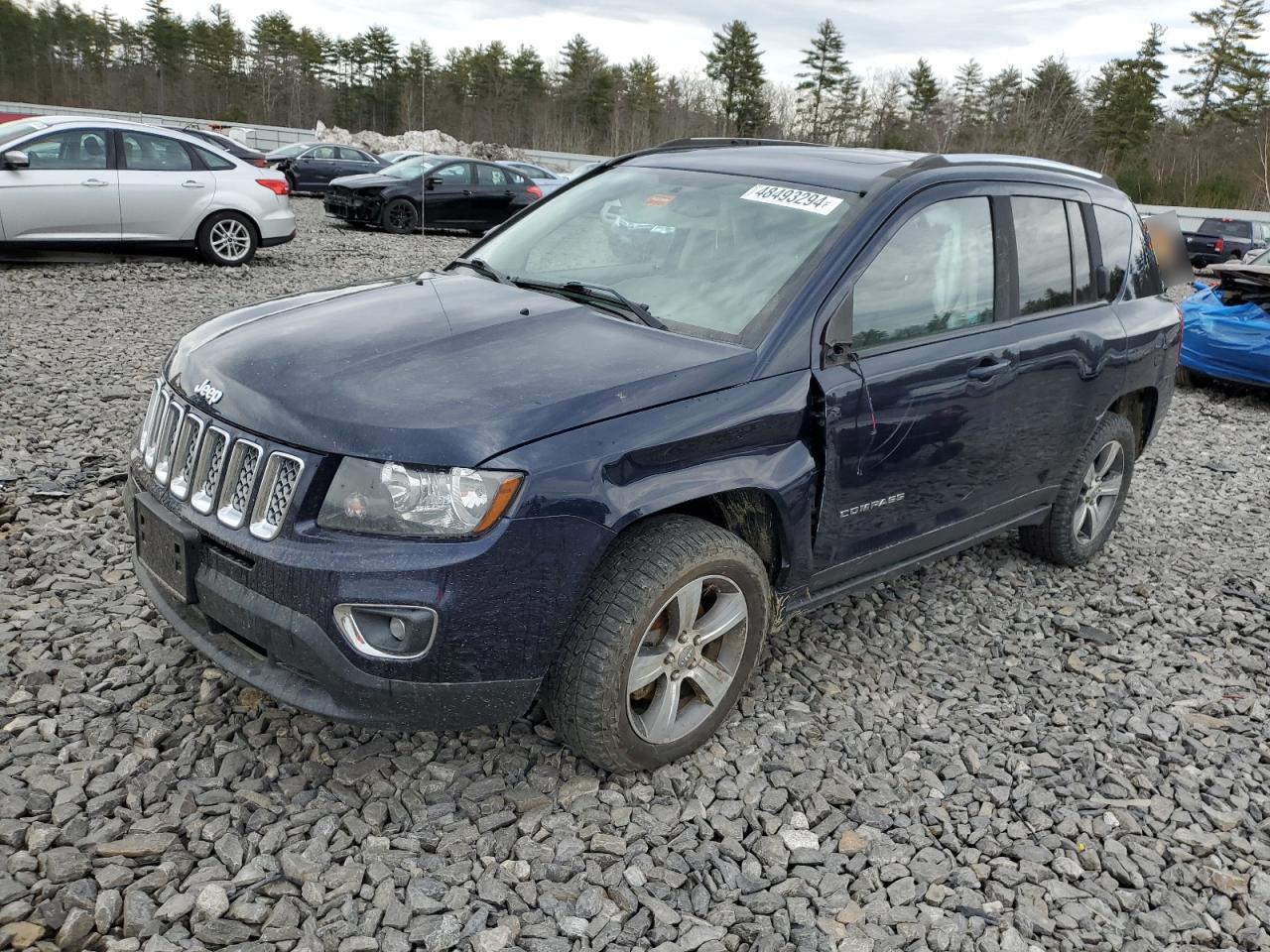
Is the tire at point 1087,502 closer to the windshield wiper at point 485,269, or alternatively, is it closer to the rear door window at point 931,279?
the rear door window at point 931,279

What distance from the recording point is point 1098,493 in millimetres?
4973

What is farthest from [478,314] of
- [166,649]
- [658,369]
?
[166,649]

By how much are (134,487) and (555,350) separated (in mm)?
1391

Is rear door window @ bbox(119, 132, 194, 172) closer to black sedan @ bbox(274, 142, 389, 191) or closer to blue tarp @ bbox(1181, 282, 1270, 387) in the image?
blue tarp @ bbox(1181, 282, 1270, 387)

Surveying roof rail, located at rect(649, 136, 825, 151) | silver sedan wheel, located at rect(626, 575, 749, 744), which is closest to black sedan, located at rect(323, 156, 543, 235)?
roof rail, located at rect(649, 136, 825, 151)

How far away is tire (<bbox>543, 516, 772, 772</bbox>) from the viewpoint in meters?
2.78

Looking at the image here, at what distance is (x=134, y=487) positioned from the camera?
3131 millimetres

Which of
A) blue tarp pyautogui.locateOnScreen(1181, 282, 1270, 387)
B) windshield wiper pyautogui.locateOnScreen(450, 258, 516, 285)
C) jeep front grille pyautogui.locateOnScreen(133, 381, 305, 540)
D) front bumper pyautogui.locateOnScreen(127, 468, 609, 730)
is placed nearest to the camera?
front bumper pyautogui.locateOnScreen(127, 468, 609, 730)

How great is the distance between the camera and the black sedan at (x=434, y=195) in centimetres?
1750

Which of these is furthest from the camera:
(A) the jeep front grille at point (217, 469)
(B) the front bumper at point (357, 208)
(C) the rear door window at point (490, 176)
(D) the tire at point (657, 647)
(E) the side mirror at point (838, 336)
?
(C) the rear door window at point (490, 176)

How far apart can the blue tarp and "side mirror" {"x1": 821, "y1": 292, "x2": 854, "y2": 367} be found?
25.2 feet

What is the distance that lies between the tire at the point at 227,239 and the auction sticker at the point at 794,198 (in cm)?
972

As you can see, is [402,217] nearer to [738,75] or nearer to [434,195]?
[434,195]

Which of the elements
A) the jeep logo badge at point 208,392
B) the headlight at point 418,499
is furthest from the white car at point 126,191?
the headlight at point 418,499
